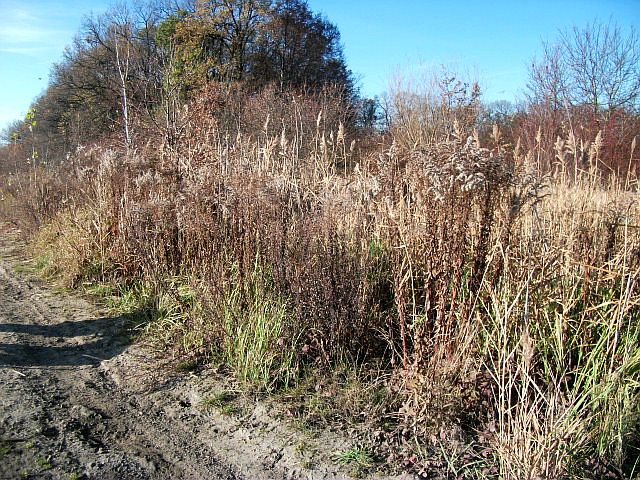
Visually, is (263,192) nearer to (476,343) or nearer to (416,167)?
(416,167)

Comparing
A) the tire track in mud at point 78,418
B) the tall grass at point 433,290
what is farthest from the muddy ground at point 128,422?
the tall grass at point 433,290

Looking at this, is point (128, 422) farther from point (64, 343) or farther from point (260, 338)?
point (64, 343)

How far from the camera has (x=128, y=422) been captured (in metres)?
3.36

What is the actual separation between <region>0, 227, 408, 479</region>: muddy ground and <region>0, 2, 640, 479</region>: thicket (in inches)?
10.1

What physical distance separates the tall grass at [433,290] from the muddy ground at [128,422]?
31cm

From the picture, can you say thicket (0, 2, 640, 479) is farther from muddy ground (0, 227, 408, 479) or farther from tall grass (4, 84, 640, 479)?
muddy ground (0, 227, 408, 479)

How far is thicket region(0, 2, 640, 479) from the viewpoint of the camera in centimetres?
287

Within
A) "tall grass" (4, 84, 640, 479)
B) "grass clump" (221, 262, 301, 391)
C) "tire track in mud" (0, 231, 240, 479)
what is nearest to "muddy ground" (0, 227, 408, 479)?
"tire track in mud" (0, 231, 240, 479)

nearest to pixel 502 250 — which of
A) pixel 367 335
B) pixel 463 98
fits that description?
pixel 367 335

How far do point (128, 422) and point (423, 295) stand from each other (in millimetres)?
2200

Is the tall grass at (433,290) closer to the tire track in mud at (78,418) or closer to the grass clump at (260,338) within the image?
the grass clump at (260,338)

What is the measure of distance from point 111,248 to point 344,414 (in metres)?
4.04

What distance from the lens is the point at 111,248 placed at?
20.1 ft

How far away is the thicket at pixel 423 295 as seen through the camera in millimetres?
2871
